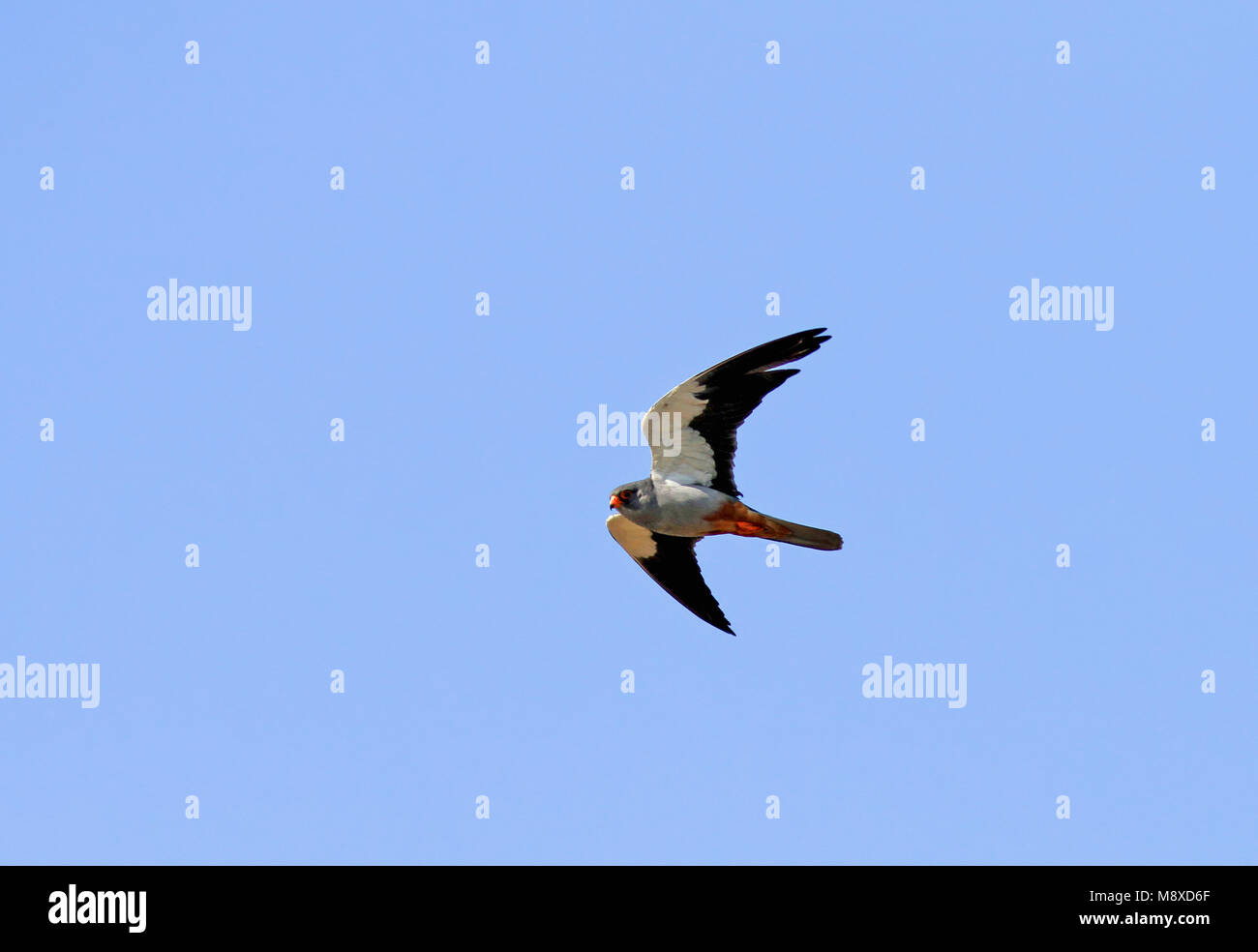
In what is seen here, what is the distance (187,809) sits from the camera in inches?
965

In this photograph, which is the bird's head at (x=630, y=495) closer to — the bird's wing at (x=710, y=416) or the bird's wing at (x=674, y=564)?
the bird's wing at (x=710, y=416)

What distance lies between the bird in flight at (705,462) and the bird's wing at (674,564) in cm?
82

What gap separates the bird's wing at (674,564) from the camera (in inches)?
790

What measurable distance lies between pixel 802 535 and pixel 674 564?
244 cm

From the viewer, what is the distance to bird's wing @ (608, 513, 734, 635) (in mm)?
20078

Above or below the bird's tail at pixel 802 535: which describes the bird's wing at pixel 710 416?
above

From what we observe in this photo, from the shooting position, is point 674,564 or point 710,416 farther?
point 674,564

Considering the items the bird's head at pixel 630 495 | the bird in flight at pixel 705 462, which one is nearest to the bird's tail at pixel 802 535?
the bird in flight at pixel 705 462

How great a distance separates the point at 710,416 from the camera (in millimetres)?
18766

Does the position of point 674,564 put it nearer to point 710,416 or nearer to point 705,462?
point 705,462

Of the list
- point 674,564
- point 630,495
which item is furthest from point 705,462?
point 674,564
